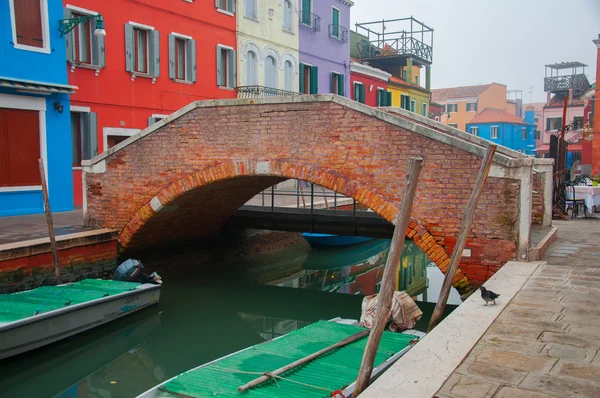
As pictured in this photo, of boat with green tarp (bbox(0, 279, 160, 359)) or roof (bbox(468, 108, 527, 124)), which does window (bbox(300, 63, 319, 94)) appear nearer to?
boat with green tarp (bbox(0, 279, 160, 359))

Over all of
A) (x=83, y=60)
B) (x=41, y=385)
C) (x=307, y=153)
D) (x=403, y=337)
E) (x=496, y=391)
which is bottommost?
(x=41, y=385)

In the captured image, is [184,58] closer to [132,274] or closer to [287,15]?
[287,15]

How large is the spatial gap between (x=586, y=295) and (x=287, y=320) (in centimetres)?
477

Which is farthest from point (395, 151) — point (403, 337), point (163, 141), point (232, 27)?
point (232, 27)

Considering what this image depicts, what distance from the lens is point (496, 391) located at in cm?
321

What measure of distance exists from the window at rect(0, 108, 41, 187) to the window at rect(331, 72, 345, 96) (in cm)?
1274

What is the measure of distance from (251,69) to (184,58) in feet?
9.40

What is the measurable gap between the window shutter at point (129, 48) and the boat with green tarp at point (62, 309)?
6.64 meters

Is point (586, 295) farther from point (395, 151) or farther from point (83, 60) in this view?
point (83, 60)

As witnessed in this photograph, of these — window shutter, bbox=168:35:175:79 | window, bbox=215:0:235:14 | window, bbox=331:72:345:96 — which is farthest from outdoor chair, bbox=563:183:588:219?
window, bbox=331:72:345:96

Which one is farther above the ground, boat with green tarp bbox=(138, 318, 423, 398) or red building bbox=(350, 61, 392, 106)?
red building bbox=(350, 61, 392, 106)

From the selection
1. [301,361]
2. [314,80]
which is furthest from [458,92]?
[301,361]

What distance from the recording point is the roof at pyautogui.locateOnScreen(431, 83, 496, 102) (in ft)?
150

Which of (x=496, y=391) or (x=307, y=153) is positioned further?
(x=307, y=153)
